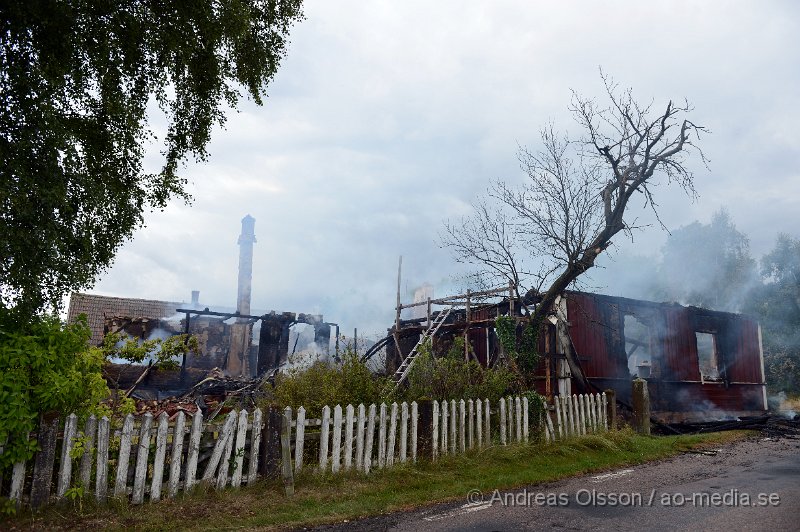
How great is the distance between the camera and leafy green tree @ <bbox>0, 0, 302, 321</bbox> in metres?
6.57

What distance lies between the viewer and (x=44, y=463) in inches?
227

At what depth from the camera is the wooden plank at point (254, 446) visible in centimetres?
727

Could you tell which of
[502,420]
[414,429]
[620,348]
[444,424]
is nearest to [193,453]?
[414,429]

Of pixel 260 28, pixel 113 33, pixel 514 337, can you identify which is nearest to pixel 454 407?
pixel 514 337

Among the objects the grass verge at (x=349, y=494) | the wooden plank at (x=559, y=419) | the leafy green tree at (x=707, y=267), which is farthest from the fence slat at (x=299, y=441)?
the leafy green tree at (x=707, y=267)

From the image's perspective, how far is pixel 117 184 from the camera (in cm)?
832

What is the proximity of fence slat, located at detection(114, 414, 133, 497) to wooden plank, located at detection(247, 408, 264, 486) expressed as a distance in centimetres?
155

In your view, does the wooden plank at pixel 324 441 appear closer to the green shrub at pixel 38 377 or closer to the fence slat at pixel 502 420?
the green shrub at pixel 38 377

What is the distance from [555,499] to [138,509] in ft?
17.2

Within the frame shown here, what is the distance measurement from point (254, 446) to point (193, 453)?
87 centimetres

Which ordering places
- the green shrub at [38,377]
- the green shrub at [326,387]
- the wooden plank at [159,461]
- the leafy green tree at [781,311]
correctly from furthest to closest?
the leafy green tree at [781,311]
the green shrub at [326,387]
the wooden plank at [159,461]
the green shrub at [38,377]

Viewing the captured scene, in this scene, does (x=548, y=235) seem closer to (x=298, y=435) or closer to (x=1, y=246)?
→ (x=298, y=435)

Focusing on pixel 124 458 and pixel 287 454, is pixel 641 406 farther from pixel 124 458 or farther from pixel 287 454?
pixel 124 458

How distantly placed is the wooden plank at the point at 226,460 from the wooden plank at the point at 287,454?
0.68m
